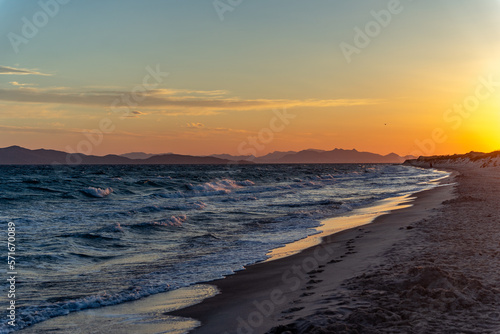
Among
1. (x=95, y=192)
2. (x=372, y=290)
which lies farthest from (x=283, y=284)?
(x=95, y=192)

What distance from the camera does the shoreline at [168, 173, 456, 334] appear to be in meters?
7.06

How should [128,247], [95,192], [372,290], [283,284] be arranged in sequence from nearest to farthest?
[372,290], [283,284], [128,247], [95,192]

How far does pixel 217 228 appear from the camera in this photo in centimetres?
1952

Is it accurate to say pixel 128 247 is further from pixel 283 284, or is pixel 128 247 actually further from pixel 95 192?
pixel 95 192

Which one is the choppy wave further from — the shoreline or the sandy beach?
the sandy beach

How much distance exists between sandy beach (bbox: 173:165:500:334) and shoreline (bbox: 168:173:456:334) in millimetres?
20

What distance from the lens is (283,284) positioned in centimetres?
934

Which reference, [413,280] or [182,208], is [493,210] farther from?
[182,208]

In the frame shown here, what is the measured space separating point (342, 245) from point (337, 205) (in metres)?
15.4

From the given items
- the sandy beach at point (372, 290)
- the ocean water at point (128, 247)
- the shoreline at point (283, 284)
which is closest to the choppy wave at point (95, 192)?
the ocean water at point (128, 247)

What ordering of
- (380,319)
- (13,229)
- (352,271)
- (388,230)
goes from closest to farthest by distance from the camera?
1. (380,319)
2. (352,271)
3. (388,230)
4. (13,229)

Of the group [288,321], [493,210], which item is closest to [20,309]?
[288,321]

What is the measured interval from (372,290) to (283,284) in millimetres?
2295

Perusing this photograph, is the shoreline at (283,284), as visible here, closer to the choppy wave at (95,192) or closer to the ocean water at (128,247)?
the ocean water at (128,247)
